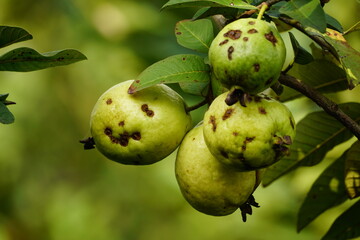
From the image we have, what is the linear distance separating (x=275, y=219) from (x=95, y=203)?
1.18m

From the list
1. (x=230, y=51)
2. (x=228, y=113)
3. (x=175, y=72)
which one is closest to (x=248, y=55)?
(x=230, y=51)

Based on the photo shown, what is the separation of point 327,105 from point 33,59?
0.71 metres

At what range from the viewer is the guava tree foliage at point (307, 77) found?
1.23 meters

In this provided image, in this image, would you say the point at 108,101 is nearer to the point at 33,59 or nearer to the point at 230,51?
the point at 33,59

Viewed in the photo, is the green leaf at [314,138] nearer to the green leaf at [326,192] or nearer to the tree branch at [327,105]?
the green leaf at [326,192]

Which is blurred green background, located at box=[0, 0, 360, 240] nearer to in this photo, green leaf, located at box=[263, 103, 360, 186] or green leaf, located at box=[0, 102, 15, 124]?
green leaf, located at box=[263, 103, 360, 186]

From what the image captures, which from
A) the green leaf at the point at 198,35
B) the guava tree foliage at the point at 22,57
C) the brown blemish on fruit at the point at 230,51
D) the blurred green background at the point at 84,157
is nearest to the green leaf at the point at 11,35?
the guava tree foliage at the point at 22,57

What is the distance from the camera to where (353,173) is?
1.56 meters

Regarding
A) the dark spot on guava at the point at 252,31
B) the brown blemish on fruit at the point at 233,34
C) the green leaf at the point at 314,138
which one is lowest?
the green leaf at the point at 314,138

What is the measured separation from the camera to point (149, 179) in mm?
3555

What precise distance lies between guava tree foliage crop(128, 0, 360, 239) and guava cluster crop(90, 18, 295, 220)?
82 millimetres

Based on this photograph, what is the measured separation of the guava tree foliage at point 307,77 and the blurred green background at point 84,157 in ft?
5.01

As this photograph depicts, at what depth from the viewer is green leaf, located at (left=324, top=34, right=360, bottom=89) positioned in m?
1.20

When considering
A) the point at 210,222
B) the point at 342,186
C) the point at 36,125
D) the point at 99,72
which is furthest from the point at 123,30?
the point at 342,186
